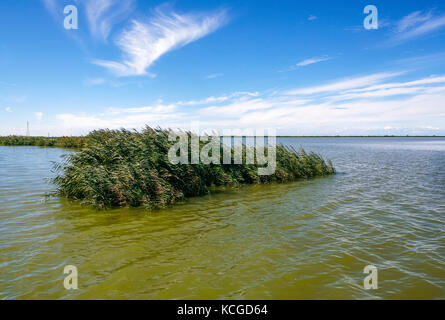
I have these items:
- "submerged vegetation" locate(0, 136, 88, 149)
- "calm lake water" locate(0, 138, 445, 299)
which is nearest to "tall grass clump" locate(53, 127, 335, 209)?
"calm lake water" locate(0, 138, 445, 299)

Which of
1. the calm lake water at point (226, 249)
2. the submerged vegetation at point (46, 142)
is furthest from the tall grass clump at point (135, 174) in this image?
the submerged vegetation at point (46, 142)

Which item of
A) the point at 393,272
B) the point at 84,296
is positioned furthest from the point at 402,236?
the point at 84,296

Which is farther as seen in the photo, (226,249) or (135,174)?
(135,174)

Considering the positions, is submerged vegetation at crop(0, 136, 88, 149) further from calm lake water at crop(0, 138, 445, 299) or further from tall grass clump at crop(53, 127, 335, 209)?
calm lake water at crop(0, 138, 445, 299)

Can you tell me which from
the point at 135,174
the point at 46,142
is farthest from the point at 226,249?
the point at 46,142

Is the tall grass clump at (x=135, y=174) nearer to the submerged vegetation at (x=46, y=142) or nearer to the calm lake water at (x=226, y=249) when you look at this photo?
the calm lake water at (x=226, y=249)

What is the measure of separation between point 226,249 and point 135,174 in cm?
687

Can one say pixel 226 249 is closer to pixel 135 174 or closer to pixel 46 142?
pixel 135 174

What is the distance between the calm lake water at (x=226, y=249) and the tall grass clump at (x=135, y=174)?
2.61 feet

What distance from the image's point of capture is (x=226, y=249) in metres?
8.27

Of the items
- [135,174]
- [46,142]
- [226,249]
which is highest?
[46,142]

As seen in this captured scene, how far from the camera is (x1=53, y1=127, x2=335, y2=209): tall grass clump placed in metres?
12.8

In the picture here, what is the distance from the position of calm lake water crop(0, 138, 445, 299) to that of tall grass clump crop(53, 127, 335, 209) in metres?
0.80

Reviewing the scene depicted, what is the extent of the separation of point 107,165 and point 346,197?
1380 cm
